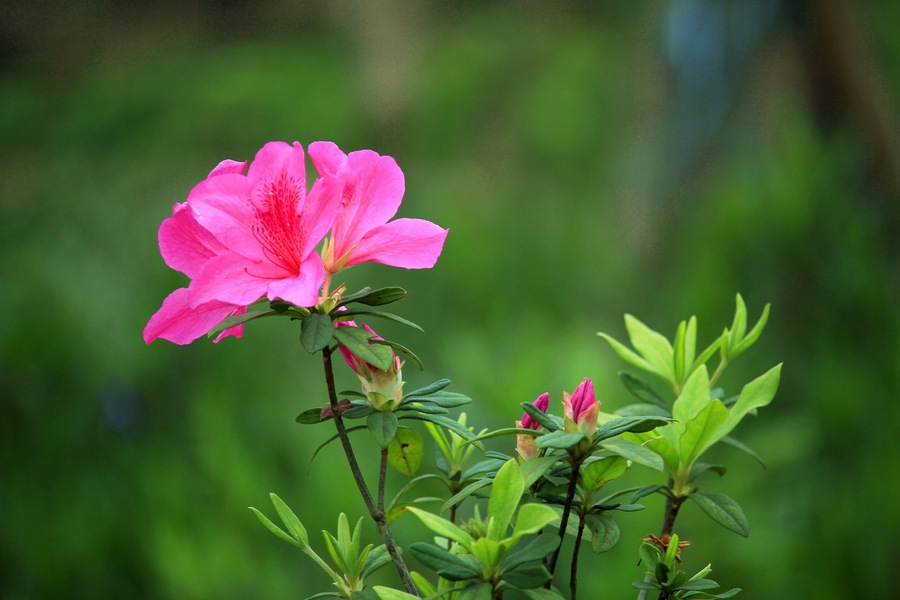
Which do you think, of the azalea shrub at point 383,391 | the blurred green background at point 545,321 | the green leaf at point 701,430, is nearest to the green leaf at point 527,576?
the azalea shrub at point 383,391

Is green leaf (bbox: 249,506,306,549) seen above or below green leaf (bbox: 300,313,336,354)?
below

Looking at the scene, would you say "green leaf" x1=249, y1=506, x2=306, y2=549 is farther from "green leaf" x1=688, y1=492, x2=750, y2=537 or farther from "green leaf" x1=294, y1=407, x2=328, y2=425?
"green leaf" x1=688, y1=492, x2=750, y2=537

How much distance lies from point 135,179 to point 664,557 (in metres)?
2.57

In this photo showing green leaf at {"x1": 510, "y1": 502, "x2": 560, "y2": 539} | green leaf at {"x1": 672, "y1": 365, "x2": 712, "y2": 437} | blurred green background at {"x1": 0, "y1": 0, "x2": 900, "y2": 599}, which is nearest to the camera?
green leaf at {"x1": 510, "y1": 502, "x2": 560, "y2": 539}

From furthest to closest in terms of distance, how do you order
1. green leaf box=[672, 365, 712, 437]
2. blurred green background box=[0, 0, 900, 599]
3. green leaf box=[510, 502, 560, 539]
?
blurred green background box=[0, 0, 900, 599] → green leaf box=[672, 365, 712, 437] → green leaf box=[510, 502, 560, 539]

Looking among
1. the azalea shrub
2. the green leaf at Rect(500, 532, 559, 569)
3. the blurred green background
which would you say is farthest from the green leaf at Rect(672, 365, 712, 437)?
the blurred green background

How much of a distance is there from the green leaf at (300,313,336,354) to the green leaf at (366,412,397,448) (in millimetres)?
40

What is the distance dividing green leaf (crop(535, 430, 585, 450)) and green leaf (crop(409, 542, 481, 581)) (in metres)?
0.05

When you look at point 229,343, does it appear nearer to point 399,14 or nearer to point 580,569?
point 580,569

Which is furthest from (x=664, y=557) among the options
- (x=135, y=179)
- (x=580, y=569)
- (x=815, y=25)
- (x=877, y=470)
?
(x=135, y=179)

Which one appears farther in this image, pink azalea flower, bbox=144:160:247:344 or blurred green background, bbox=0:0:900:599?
blurred green background, bbox=0:0:900:599

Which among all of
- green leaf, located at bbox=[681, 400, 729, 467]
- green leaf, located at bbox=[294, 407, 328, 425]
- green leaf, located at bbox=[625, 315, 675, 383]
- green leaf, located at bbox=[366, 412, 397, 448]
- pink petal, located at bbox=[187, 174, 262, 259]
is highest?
green leaf, located at bbox=[625, 315, 675, 383]

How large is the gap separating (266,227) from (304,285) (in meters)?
0.04

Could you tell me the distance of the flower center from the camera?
361 mm
